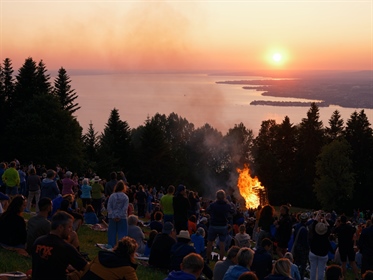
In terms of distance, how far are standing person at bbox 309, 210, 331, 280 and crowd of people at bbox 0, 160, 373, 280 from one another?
22 millimetres

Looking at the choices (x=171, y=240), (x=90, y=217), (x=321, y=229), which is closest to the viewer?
(x=171, y=240)

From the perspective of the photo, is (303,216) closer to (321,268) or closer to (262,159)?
(321,268)

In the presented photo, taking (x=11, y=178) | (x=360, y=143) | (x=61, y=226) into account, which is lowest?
(x=11, y=178)

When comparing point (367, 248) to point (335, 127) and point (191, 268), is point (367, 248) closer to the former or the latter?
point (191, 268)

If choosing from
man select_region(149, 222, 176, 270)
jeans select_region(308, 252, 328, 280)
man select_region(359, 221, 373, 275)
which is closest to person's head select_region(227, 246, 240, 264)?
man select_region(149, 222, 176, 270)

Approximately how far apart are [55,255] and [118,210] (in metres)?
6.69

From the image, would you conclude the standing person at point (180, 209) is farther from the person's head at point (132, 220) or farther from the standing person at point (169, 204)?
the person's head at point (132, 220)

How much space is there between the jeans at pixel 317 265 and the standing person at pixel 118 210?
172 inches

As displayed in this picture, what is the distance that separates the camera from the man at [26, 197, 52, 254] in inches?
376

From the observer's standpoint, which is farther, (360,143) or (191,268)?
(360,143)

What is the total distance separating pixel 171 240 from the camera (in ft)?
38.2

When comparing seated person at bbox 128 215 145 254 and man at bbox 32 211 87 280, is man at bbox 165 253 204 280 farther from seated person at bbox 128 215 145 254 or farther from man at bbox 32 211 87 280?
A: seated person at bbox 128 215 145 254

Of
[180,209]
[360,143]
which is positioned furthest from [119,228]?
[360,143]

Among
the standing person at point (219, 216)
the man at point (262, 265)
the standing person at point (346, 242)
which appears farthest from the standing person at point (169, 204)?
the man at point (262, 265)
